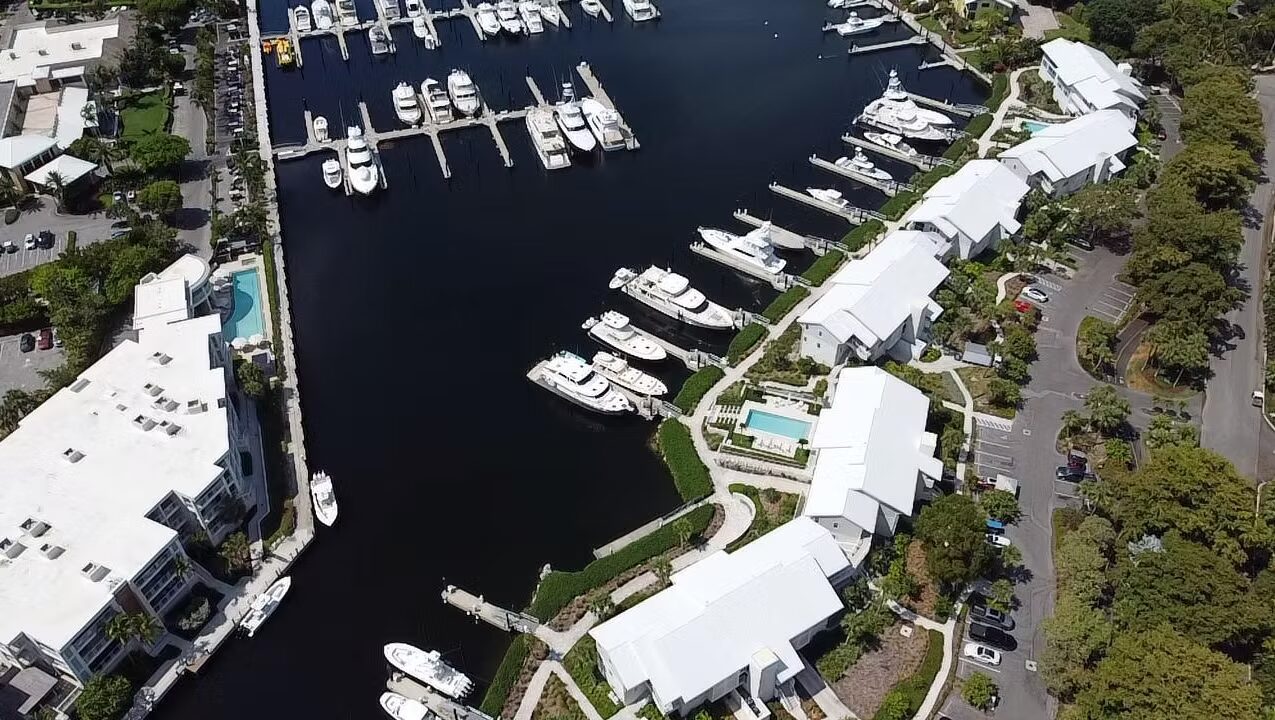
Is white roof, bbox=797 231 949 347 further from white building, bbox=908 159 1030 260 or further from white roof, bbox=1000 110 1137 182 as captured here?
white roof, bbox=1000 110 1137 182

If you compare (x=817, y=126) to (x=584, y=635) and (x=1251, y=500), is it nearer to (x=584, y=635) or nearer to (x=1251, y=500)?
(x=1251, y=500)

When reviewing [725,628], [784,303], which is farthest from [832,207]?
[725,628]

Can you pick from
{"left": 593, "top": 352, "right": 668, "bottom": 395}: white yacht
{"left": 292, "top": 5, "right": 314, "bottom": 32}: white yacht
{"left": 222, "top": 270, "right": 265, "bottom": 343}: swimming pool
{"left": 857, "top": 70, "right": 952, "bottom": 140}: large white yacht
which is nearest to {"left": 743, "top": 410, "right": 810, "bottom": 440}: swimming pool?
{"left": 593, "top": 352, "right": 668, "bottom": 395}: white yacht

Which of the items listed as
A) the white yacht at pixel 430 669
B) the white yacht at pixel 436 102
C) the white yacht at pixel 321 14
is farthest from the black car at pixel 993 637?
the white yacht at pixel 321 14

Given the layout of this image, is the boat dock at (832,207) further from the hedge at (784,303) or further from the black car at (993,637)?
the black car at (993,637)

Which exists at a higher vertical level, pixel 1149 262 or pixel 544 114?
pixel 544 114

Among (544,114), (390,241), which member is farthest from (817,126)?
(390,241)
